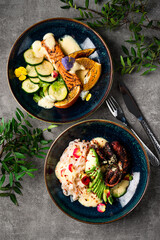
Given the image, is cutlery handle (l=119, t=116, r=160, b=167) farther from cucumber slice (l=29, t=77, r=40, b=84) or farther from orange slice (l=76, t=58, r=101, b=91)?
cucumber slice (l=29, t=77, r=40, b=84)

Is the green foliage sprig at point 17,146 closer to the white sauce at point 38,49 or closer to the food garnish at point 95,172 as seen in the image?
the food garnish at point 95,172

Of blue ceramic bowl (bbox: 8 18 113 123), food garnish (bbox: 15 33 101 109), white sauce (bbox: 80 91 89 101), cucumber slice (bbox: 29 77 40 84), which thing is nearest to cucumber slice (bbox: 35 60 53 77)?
food garnish (bbox: 15 33 101 109)

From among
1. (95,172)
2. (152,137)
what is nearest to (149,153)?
(152,137)

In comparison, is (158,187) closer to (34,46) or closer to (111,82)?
(111,82)

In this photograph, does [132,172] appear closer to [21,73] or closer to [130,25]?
[130,25]

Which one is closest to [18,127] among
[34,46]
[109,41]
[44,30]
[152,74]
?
[34,46]

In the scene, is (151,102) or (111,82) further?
(151,102)
